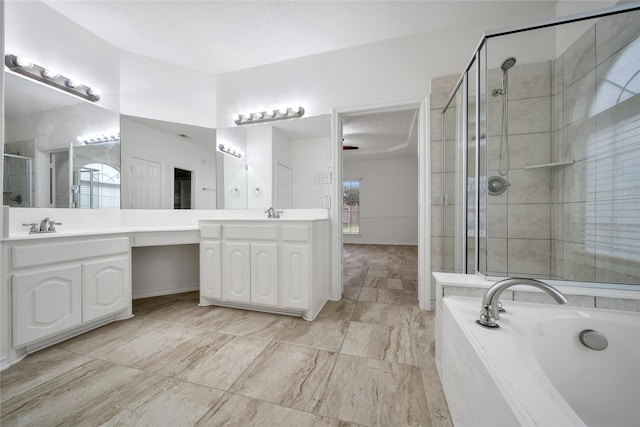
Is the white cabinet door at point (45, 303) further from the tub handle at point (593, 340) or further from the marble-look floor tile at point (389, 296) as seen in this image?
the tub handle at point (593, 340)

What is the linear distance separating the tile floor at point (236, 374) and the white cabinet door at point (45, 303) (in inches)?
6.2

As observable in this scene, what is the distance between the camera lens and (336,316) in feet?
6.42

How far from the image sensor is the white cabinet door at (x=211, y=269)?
2.08 m

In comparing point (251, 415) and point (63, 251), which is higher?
point (63, 251)

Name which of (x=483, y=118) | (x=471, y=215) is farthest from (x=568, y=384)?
(x=483, y=118)

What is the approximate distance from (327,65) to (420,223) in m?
1.86

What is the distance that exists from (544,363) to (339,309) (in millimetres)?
1443

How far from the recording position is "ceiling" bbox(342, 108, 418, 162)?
367 centimetres

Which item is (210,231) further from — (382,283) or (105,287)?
(382,283)

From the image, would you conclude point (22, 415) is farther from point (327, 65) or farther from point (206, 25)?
point (327, 65)

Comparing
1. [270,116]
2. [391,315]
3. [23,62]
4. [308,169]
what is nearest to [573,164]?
[391,315]

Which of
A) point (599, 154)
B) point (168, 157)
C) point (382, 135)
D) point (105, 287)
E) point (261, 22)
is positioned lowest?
point (105, 287)

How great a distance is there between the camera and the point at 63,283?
1521 millimetres

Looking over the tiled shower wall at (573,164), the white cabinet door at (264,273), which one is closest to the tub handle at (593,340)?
the tiled shower wall at (573,164)
